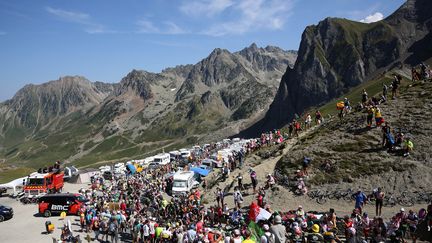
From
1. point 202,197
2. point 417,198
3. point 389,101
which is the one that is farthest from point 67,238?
point 389,101

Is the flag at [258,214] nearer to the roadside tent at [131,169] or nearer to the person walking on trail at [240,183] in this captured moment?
the person walking on trail at [240,183]

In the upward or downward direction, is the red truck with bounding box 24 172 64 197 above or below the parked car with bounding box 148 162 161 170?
above

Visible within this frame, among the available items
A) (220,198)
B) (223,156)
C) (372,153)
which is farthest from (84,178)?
(372,153)

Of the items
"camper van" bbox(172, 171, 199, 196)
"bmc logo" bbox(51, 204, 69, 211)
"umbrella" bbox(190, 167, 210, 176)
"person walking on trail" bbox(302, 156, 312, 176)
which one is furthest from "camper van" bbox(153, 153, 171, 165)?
"person walking on trail" bbox(302, 156, 312, 176)

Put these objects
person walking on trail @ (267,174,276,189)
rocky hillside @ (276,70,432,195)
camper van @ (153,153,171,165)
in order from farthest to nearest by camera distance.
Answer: camper van @ (153,153,171,165) → person walking on trail @ (267,174,276,189) → rocky hillside @ (276,70,432,195)

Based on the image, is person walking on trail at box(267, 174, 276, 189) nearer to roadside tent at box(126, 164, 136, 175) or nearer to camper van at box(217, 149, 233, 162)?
camper van at box(217, 149, 233, 162)

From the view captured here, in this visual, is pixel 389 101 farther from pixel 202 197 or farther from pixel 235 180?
pixel 202 197

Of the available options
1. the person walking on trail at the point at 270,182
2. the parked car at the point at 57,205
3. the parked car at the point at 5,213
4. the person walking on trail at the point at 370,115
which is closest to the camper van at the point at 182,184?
the parked car at the point at 57,205

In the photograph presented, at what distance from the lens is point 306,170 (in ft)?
129

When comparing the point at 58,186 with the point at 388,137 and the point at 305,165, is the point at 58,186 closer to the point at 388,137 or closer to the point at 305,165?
the point at 305,165

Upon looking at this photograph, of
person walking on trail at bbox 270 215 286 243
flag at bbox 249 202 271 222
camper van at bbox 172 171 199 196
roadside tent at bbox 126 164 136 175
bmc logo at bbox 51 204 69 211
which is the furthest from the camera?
roadside tent at bbox 126 164 136 175

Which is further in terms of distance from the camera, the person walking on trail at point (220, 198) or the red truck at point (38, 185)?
the red truck at point (38, 185)

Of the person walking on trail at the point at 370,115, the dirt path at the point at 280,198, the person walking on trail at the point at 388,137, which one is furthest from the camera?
the person walking on trail at the point at 370,115

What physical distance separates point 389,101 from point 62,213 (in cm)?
3973
